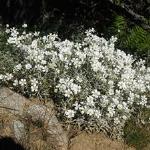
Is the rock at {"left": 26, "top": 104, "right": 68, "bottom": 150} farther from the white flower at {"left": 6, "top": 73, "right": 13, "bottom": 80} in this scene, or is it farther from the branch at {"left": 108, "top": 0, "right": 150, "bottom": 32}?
the branch at {"left": 108, "top": 0, "right": 150, "bottom": 32}

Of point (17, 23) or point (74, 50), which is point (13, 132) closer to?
point (74, 50)

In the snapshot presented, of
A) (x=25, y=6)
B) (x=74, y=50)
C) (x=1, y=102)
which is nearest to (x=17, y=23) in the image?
(x=25, y=6)

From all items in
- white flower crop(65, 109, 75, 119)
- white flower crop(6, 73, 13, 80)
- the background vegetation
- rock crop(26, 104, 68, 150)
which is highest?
the background vegetation

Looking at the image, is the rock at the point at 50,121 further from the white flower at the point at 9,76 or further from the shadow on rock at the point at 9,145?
the white flower at the point at 9,76

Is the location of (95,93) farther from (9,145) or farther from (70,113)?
(9,145)

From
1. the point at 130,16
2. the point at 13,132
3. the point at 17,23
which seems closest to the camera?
the point at 13,132

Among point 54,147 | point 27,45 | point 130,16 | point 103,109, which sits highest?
point 130,16

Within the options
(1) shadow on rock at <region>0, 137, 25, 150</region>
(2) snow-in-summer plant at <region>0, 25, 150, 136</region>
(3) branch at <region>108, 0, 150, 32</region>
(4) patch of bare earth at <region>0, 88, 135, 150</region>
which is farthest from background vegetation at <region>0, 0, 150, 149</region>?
(1) shadow on rock at <region>0, 137, 25, 150</region>
